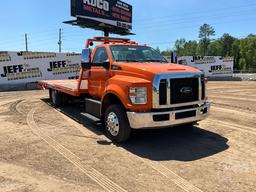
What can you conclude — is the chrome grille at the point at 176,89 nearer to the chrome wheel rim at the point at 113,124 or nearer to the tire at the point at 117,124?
the tire at the point at 117,124

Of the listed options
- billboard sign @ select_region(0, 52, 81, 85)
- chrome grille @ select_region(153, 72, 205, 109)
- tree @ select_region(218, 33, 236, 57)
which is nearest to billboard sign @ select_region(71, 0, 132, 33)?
billboard sign @ select_region(0, 52, 81, 85)

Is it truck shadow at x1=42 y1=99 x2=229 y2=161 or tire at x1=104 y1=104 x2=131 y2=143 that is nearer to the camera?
truck shadow at x1=42 y1=99 x2=229 y2=161

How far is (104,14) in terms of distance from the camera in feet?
103

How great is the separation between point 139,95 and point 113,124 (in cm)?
103

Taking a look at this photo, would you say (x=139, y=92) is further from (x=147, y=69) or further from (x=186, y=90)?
(x=186, y=90)

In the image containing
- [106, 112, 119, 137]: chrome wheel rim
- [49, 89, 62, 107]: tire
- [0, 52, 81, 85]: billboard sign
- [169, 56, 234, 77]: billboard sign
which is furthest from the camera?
[169, 56, 234, 77]: billboard sign

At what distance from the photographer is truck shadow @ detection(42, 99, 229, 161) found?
544 cm

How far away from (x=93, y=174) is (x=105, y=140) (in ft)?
6.40

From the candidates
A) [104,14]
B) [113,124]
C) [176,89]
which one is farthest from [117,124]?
[104,14]

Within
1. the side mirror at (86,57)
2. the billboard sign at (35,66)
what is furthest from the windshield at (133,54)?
the billboard sign at (35,66)

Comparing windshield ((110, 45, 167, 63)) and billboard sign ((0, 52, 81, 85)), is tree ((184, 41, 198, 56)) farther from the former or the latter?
windshield ((110, 45, 167, 63))

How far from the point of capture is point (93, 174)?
451 centimetres

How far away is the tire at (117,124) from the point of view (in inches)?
233

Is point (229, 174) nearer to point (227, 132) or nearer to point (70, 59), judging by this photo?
Answer: point (227, 132)
